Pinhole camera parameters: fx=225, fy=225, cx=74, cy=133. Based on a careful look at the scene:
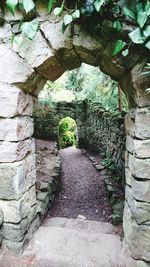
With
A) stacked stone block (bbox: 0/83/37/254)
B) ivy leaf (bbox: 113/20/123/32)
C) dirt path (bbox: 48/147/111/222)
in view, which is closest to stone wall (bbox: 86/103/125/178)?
dirt path (bbox: 48/147/111/222)

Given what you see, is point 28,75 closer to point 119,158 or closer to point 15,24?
point 15,24

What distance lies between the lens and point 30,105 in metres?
2.35

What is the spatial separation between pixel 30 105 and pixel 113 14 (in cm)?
116

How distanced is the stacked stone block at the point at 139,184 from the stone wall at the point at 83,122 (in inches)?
124

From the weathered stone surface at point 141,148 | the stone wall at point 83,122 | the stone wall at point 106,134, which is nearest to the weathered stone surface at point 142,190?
the weathered stone surface at point 141,148

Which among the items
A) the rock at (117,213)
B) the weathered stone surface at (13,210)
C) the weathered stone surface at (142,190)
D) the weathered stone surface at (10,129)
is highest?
the weathered stone surface at (10,129)

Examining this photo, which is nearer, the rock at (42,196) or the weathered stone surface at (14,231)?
the weathered stone surface at (14,231)

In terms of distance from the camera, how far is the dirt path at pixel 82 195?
3.87 m

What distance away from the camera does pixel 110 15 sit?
175 cm

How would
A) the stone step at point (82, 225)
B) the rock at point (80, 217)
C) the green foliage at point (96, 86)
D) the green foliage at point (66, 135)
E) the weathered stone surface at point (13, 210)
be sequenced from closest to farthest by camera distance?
the weathered stone surface at point (13, 210) → the stone step at point (82, 225) → the rock at point (80, 217) → the green foliage at point (96, 86) → the green foliage at point (66, 135)

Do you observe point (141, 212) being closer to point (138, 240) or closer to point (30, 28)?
point (138, 240)

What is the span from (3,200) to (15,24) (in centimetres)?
162

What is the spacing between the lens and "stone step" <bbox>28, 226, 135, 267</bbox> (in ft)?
7.25

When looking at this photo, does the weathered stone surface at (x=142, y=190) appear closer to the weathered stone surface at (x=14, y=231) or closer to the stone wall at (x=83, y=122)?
the weathered stone surface at (x=14, y=231)
